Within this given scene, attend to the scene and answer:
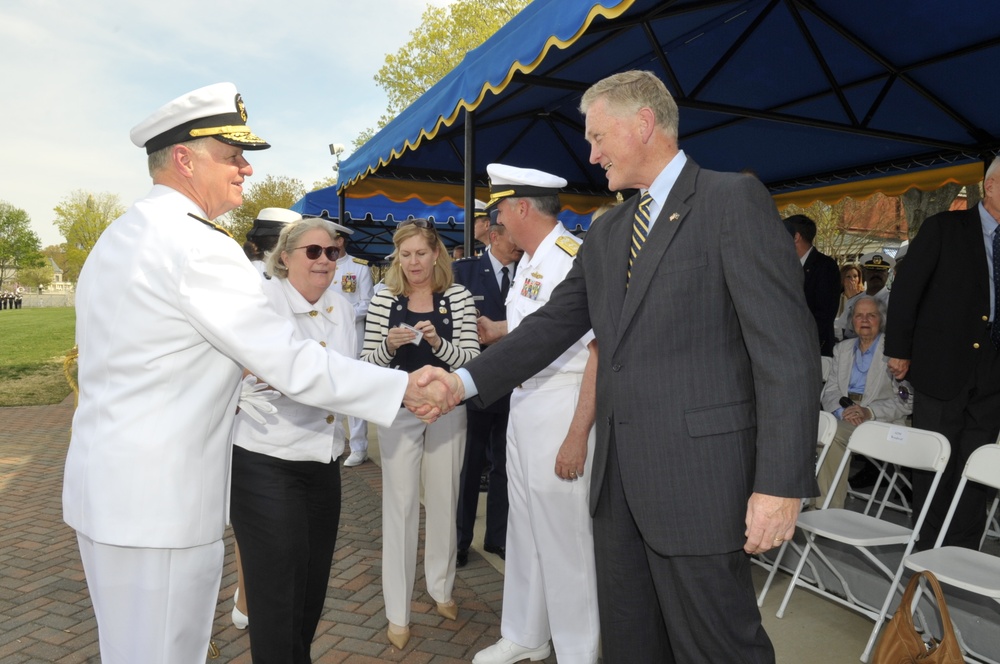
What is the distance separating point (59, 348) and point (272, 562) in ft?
92.1

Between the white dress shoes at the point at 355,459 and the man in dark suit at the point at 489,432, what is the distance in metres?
2.39

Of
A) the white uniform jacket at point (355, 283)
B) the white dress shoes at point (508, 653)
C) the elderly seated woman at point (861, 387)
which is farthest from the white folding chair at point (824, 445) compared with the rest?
the white uniform jacket at point (355, 283)

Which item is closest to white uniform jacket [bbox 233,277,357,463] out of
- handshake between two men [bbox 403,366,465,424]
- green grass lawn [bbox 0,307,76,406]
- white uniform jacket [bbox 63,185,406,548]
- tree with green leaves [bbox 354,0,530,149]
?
handshake between two men [bbox 403,366,465,424]

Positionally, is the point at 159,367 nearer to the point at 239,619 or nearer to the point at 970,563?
the point at 239,619

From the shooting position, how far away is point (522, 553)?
11.1 ft

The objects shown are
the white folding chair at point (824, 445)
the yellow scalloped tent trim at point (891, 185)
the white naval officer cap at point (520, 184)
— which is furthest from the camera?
the yellow scalloped tent trim at point (891, 185)

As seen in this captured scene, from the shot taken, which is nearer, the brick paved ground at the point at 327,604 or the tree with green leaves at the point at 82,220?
the brick paved ground at the point at 327,604

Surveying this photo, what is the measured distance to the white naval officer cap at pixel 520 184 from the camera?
330 cm

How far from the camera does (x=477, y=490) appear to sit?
15.7ft

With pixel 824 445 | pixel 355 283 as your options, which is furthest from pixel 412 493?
pixel 355 283

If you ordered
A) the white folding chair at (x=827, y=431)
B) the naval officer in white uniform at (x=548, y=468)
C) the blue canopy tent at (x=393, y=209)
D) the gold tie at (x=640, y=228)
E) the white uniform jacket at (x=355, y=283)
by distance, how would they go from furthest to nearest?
the blue canopy tent at (x=393, y=209) < the white uniform jacket at (x=355, y=283) < the white folding chair at (x=827, y=431) < the naval officer in white uniform at (x=548, y=468) < the gold tie at (x=640, y=228)

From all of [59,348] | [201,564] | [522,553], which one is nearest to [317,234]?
[201,564]

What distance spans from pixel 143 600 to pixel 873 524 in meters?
3.32

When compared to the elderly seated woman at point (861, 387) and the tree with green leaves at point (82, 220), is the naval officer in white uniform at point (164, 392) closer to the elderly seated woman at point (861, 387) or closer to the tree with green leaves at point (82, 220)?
the elderly seated woman at point (861, 387)
